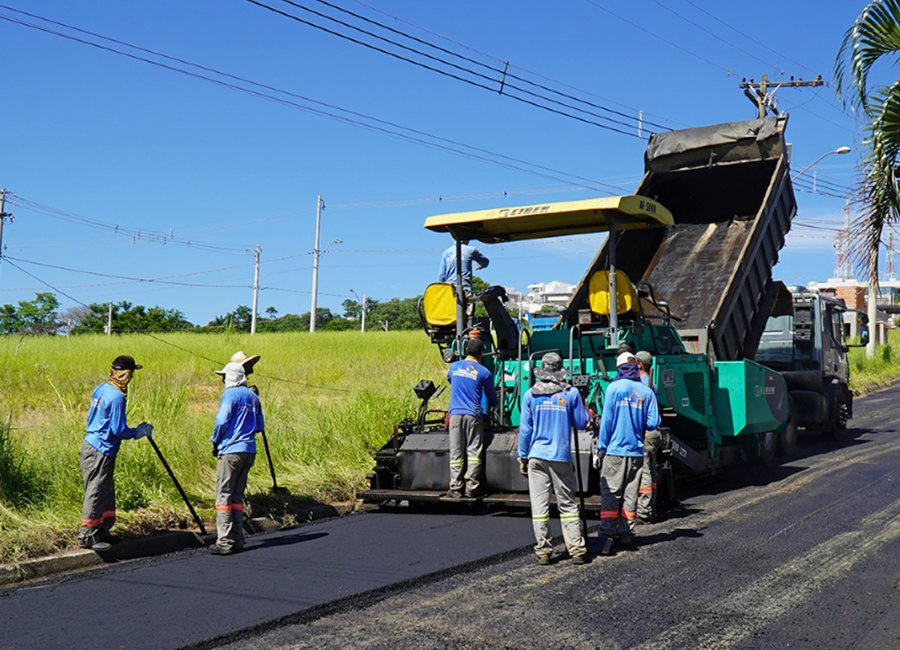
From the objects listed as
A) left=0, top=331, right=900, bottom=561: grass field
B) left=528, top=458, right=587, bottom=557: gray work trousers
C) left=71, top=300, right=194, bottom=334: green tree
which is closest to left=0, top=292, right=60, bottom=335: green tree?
left=71, top=300, right=194, bottom=334: green tree

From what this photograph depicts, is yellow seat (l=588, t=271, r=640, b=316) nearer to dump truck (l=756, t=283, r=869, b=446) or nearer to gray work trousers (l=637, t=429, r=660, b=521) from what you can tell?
gray work trousers (l=637, t=429, r=660, b=521)

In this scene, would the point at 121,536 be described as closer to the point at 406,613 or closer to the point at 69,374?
the point at 406,613

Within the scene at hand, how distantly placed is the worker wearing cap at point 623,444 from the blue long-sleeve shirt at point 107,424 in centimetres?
369

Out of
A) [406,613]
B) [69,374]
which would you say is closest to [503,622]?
[406,613]

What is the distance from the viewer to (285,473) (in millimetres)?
10016

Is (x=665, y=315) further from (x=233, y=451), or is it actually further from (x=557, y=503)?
(x=233, y=451)

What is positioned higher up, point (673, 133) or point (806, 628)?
point (673, 133)

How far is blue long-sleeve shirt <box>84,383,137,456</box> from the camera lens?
7273mm

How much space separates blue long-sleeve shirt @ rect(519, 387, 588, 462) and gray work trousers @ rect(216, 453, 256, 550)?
7.45ft

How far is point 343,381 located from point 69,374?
5028mm

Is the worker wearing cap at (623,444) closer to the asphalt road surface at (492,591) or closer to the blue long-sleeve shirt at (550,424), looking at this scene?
the asphalt road surface at (492,591)

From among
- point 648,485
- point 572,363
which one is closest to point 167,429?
point 572,363

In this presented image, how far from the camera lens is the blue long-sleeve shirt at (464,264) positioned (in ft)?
31.4

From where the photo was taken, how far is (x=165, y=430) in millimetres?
10117
